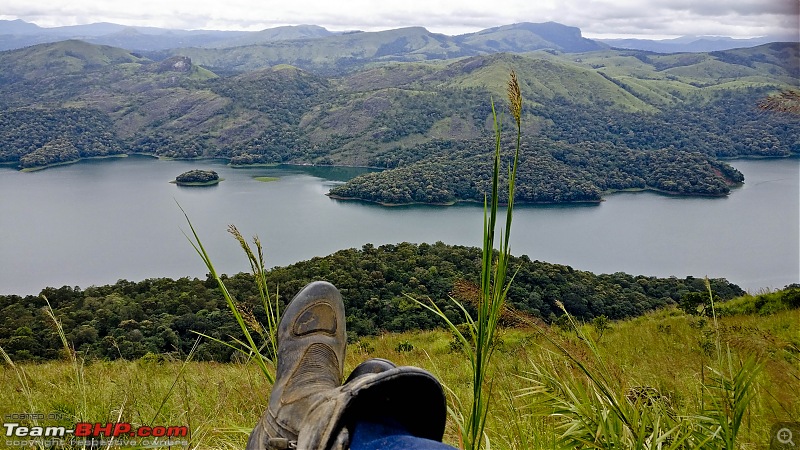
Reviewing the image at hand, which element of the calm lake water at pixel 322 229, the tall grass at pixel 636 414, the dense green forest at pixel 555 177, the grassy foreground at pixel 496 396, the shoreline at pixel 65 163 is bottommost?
the calm lake water at pixel 322 229

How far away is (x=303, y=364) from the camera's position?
1851 mm

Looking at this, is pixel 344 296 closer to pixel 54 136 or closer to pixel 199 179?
pixel 199 179

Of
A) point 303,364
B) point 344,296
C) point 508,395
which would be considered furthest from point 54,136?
point 508,395

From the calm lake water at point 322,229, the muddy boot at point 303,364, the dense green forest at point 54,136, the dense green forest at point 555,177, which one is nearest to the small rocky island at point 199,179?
the calm lake water at point 322,229

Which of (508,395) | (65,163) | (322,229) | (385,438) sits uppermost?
(385,438)

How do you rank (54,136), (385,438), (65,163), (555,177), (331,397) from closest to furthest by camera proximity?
(385,438) < (331,397) < (555,177) < (65,163) < (54,136)

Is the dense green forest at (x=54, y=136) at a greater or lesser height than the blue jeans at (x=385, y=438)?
lesser

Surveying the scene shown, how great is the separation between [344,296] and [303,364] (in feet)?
60.5

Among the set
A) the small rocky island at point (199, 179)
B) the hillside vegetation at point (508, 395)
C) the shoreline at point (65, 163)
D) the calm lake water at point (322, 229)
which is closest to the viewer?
the hillside vegetation at point (508, 395)

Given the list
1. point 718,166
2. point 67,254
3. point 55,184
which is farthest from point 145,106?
point 718,166

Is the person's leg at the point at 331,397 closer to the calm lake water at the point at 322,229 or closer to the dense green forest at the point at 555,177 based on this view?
the calm lake water at the point at 322,229

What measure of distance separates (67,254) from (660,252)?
43309 mm

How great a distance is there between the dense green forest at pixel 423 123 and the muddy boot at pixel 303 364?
173 feet

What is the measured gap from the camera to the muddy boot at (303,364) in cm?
156
